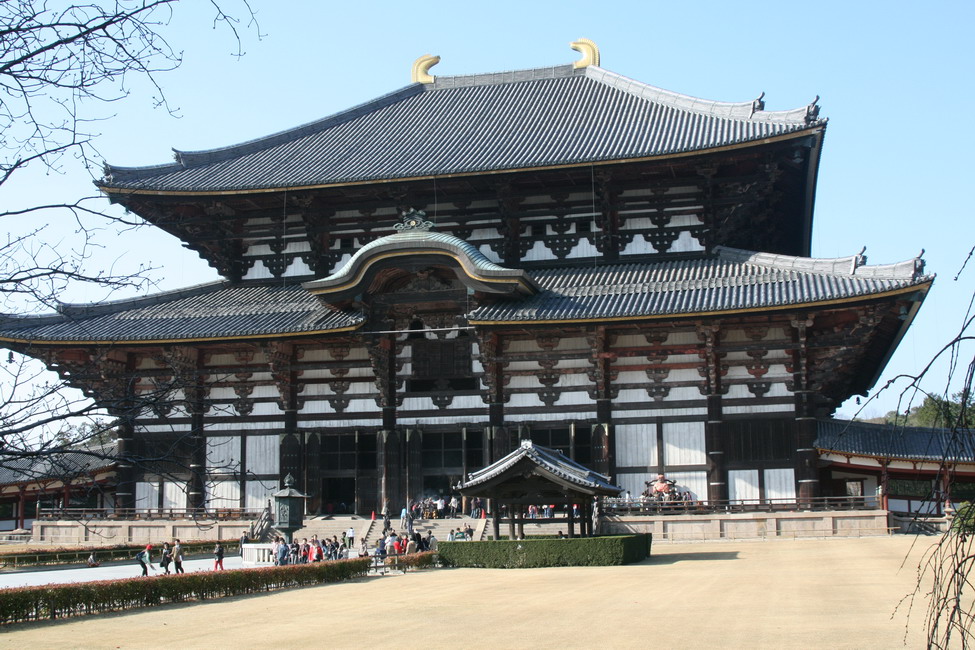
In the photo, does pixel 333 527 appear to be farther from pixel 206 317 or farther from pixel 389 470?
pixel 206 317

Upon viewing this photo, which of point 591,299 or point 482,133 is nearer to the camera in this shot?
point 591,299

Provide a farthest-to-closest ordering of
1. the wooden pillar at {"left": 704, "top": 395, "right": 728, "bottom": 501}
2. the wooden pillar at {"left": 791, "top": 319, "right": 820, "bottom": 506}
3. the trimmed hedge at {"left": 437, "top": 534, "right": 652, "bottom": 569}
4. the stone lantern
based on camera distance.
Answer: the wooden pillar at {"left": 704, "top": 395, "right": 728, "bottom": 501}
the wooden pillar at {"left": 791, "top": 319, "right": 820, "bottom": 506}
the stone lantern
the trimmed hedge at {"left": 437, "top": 534, "right": 652, "bottom": 569}

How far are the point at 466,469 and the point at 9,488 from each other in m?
24.7

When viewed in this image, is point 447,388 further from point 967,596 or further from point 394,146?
point 967,596

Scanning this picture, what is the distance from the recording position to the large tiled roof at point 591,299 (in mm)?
33438

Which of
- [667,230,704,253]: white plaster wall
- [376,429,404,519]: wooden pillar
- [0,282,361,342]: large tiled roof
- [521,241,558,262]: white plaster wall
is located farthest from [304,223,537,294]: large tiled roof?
[667,230,704,253]: white plaster wall

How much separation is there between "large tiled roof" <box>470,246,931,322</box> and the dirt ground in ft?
33.2

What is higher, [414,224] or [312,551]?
[414,224]

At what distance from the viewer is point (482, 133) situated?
148 ft

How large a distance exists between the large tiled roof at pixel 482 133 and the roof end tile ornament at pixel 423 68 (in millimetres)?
610

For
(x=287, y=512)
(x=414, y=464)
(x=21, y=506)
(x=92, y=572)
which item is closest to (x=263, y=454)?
(x=414, y=464)

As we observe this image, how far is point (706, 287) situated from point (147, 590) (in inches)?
846

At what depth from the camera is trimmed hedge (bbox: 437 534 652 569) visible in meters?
26.8

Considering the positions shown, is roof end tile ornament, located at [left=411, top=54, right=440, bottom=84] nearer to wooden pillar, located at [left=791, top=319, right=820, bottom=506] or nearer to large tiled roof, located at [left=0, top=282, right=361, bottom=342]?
large tiled roof, located at [left=0, top=282, right=361, bottom=342]
